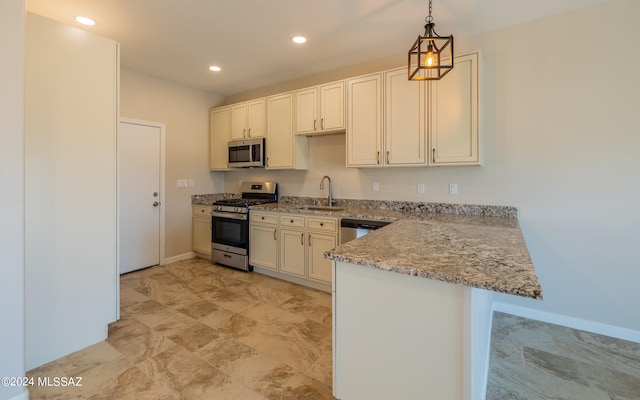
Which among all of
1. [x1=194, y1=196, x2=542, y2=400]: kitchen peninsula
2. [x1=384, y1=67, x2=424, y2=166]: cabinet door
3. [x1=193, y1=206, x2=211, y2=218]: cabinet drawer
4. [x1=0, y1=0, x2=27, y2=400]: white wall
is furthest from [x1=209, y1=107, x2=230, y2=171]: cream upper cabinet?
[x1=194, y1=196, x2=542, y2=400]: kitchen peninsula

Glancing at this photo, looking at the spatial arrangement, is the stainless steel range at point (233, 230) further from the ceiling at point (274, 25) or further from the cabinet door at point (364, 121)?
the ceiling at point (274, 25)

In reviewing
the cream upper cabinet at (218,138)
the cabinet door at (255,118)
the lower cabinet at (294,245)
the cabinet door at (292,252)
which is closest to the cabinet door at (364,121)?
the lower cabinet at (294,245)

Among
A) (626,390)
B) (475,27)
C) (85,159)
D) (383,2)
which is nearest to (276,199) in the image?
(85,159)

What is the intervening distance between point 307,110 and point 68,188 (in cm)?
258

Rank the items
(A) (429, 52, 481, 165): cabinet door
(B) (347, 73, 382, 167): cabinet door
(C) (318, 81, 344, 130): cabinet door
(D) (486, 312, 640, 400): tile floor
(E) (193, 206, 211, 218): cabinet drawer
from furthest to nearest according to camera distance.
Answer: (E) (193, 206, 211, 218): cabinet drawer → (C) (318, 81, 344, 130): cabinet door → (B) (347, 73, 382, 167): cabinet door → (A) (429, 52, 481, 165): cabinet door → (D) (486, 312, 640, 400): tile floor

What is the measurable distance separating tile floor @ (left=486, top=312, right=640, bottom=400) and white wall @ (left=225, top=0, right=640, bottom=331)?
0.30 m

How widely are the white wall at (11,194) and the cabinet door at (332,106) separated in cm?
262

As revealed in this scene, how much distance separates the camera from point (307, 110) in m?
3.75

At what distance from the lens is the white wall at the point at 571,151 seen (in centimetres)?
234

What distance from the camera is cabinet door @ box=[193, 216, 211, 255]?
176 inches

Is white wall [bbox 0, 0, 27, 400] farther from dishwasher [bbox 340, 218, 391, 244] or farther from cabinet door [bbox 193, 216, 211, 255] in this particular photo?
cabinet door [bbox 193, 216, 211, 255]

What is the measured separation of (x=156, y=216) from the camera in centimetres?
422

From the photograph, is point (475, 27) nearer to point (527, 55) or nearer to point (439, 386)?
point (527, 55)

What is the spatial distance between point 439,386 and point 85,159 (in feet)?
8.61
